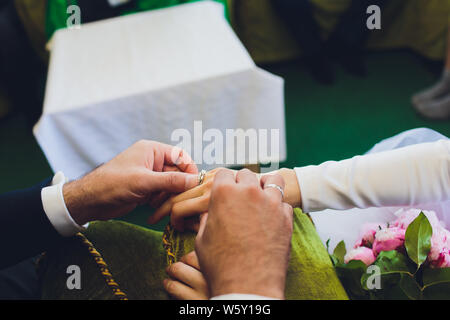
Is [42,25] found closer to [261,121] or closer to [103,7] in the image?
[103,7]

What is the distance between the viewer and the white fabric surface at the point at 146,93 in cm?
127

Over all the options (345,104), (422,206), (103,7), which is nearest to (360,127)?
(345,104)

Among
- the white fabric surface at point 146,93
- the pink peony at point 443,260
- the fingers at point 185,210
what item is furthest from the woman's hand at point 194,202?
the white fabric surface at point 146,93

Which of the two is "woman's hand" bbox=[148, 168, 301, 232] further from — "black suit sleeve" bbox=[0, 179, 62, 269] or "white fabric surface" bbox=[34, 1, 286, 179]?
"white fabric surface" bbox=[34, 1, 286, 179]

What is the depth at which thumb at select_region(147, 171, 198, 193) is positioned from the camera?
2.89ft

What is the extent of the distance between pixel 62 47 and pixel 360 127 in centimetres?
156

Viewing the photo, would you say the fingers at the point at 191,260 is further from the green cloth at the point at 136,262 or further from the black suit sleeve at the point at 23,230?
the black suit sleeve at the point at 23,230

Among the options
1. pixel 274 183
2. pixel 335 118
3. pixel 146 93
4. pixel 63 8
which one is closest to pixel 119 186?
pixel 274 183

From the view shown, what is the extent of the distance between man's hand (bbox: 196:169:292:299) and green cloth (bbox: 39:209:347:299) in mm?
110

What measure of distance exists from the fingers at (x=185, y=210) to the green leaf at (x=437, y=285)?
0.44 meters

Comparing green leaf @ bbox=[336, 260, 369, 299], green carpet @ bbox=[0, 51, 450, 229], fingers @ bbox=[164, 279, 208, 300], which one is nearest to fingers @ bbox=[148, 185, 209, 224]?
fingers @ bbox=[164, 279, 208, 300]

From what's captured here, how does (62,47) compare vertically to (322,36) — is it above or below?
above

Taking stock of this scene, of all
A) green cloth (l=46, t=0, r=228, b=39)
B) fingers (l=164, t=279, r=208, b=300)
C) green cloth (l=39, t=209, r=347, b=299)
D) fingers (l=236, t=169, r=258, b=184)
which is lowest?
green cloth (l=39, t=209, r=347, b=299)

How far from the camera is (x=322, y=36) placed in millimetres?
2449
